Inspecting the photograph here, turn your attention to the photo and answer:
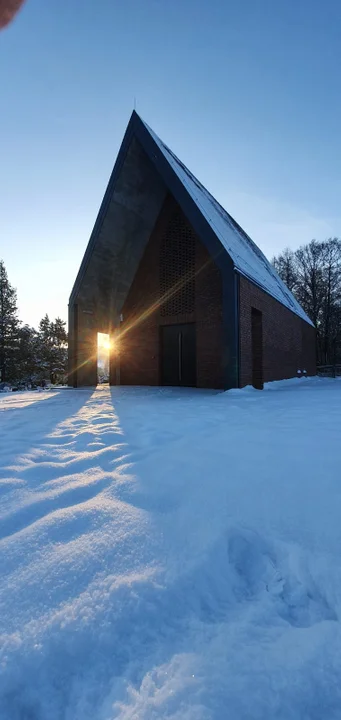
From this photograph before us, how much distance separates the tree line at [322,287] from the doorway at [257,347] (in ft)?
69.1

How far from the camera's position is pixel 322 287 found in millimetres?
29844

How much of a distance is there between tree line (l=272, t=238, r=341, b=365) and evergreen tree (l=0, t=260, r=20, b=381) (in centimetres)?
2663

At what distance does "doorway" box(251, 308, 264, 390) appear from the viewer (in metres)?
10.6

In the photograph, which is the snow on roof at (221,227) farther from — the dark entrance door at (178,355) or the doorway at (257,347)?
the dark entrance door at (178,355)

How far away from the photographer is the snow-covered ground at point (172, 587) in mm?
932

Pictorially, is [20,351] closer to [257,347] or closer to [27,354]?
[27,354]

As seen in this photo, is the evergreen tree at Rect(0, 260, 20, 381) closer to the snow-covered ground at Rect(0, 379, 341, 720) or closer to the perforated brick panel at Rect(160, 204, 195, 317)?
the perforated brick panel at Rect(160, 204, 195, 317)

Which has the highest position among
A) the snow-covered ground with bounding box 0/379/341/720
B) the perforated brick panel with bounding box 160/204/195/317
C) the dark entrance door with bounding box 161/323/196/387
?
the perforated brick panel with bounding box 160/204/195/317

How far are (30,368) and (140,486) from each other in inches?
1124

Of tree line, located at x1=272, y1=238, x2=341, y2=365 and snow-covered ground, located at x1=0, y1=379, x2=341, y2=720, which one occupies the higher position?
tree line, located at x1=272, y1=238, x2=341, y2=365

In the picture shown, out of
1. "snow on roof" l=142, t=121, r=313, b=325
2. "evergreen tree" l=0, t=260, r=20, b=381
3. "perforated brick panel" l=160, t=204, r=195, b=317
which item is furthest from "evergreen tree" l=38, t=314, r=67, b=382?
"snow on roof" l=142, t=121, r=313, b=325

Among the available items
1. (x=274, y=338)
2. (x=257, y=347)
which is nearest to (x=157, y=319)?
(x=257, y=347)

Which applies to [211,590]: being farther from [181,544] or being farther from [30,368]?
[30,368]

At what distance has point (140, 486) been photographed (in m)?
2.16
